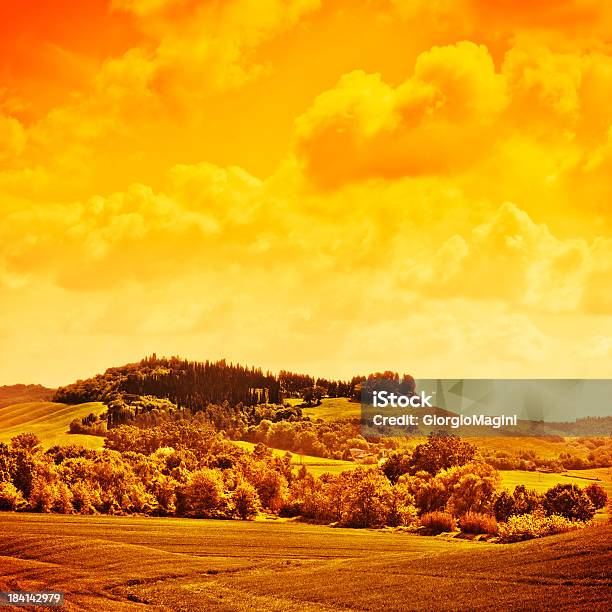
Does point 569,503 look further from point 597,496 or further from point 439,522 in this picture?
point 439,522

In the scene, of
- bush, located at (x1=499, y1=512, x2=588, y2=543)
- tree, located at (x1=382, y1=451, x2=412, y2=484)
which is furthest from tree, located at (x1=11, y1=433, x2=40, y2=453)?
bush, located at (x1=499, y1=512, x2=588, y2=543)

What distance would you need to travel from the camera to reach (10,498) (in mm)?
106812

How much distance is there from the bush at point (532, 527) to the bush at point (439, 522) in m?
14.8

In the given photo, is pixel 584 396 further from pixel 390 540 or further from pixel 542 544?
pixel 542 544

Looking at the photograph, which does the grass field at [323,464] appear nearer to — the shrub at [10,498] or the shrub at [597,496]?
the shrub at [597,496]

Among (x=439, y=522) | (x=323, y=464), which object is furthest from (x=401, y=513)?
(x=323, y=464)

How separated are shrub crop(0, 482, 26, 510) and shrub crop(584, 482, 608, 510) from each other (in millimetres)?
77355

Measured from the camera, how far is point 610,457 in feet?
484

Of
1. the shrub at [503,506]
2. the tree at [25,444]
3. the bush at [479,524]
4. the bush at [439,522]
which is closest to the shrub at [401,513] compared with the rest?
the bush at [439,522]

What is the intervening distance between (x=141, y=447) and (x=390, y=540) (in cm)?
10397

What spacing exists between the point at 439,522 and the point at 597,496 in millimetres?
21133

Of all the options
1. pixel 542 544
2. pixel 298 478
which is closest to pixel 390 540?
pixel 542 544

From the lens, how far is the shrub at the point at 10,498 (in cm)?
10669

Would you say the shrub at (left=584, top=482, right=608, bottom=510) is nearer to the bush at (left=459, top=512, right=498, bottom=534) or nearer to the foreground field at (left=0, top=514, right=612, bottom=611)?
the bush at (left=459, top=512, right=498, bottom=534)
